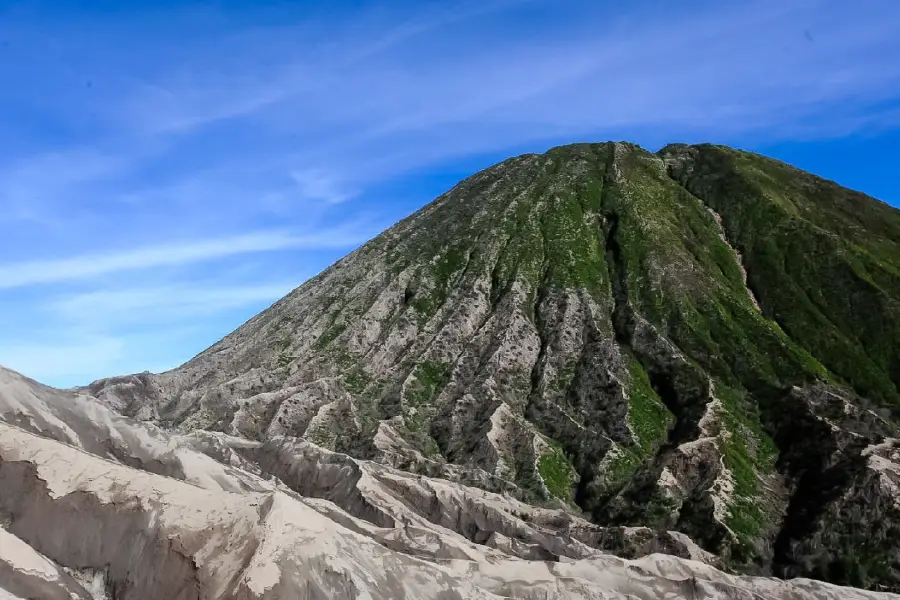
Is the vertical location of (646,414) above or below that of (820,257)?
below

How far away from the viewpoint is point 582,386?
373ft

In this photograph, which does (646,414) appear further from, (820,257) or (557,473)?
(820,257)

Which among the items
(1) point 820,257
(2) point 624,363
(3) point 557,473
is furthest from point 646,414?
(1) point 820,257

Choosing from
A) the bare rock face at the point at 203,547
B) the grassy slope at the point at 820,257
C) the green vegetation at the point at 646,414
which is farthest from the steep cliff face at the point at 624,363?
the bare rock face at the point at 203,547

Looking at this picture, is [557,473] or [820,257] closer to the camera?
[557,473]

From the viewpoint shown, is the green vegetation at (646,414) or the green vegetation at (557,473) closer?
the green vegetation at (557,473)

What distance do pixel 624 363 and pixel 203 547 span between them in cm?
8261

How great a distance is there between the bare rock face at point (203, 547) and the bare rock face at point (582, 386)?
3.00 feet

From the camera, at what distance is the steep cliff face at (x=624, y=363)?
9106 centimetres

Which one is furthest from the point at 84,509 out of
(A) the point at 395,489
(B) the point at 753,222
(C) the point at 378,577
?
(B) the point at 753,222

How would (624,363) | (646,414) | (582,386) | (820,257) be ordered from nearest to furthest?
1. (646,414)
2. (582,386)
3. (624,363)
4. (820,257)

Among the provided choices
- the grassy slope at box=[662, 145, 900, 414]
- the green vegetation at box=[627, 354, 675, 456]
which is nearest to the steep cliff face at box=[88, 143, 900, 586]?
the green vegetation at box=[627, 354, 675, 456]

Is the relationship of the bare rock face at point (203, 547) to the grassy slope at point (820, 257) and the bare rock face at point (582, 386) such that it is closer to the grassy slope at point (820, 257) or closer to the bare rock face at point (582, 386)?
the bare rock face at point (582, 386)

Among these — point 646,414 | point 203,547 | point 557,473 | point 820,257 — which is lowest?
point 203,547
